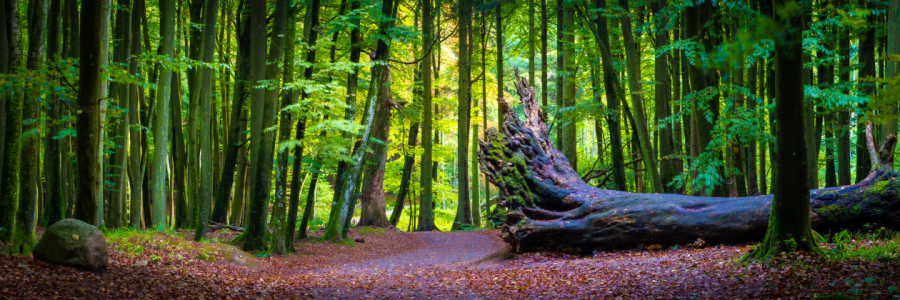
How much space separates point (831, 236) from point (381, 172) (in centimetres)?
1276

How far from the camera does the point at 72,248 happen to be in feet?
18.5

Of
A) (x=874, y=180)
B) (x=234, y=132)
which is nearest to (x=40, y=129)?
(x=234, y=132)

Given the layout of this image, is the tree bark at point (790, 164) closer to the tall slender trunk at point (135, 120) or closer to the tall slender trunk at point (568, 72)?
the tall slender trunk at point (568, 72)

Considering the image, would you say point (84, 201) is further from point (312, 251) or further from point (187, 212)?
point (187, 212)

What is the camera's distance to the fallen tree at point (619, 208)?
22.3 ft

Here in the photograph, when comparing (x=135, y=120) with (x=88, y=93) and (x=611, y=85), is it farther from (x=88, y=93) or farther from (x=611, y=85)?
(x=611, y=85)

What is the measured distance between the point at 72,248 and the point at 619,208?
7794 mm

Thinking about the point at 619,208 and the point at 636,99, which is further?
the point at 636,99

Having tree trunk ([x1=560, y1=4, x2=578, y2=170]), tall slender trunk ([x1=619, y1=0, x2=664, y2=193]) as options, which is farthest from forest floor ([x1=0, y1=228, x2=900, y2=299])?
tree trunk ([x1=560, y1=4, x2=578, y2=170])

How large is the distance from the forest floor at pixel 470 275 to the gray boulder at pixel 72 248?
0.13 metres

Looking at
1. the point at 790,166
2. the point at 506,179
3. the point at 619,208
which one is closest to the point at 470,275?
the point at 506,179

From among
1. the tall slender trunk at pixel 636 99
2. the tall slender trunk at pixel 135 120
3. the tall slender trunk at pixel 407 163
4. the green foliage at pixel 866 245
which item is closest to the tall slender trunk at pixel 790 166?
the green foliage at pixel 866 245

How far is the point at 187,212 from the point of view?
13.5 m

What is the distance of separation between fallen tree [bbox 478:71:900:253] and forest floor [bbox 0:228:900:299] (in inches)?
11.8
